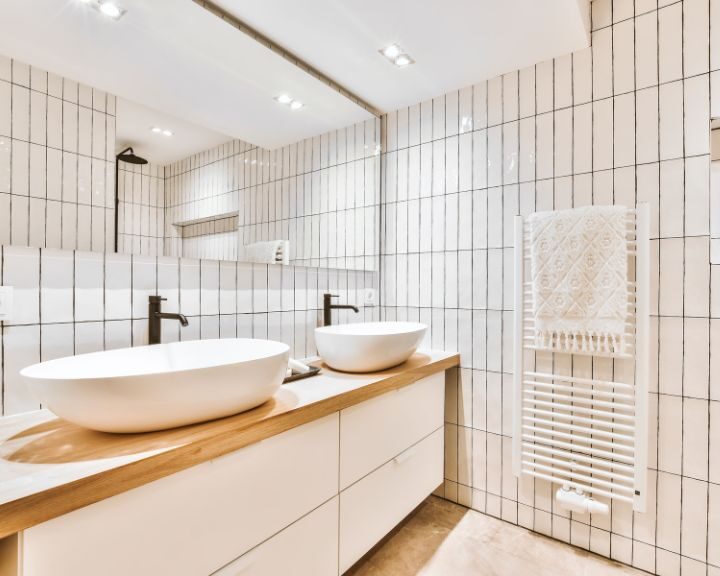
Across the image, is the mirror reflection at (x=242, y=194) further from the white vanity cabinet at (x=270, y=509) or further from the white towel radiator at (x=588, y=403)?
the white towel radiator at (x=588, y=403)

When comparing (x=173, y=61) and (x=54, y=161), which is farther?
(x=173, y=61)

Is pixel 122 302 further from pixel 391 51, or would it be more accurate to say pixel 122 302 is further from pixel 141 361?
pixel 391 51

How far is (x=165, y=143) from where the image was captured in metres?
1.35

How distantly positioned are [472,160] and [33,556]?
6.50 feet

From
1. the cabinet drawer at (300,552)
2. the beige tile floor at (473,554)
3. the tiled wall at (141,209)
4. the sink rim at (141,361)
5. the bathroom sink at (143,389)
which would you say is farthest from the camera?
the beige tile floor at (473,554)

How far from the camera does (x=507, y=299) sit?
1.82 meters

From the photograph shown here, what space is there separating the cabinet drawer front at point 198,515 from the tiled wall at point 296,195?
2.55 ft

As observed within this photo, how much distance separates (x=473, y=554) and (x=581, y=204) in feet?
4.94

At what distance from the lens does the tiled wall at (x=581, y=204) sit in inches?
55.8

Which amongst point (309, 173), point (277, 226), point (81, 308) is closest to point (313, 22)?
point (309, 173)

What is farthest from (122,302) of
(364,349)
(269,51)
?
(269,51)

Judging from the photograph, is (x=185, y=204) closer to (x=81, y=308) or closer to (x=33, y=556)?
(x=81, y=308)

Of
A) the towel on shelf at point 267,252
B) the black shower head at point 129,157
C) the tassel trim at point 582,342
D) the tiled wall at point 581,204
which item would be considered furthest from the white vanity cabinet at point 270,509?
the black shower head at point 129,157

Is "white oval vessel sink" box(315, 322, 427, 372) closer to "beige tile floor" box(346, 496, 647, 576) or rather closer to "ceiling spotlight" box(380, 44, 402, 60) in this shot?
"beige tile floor" box(346, 496, 647, 576)
